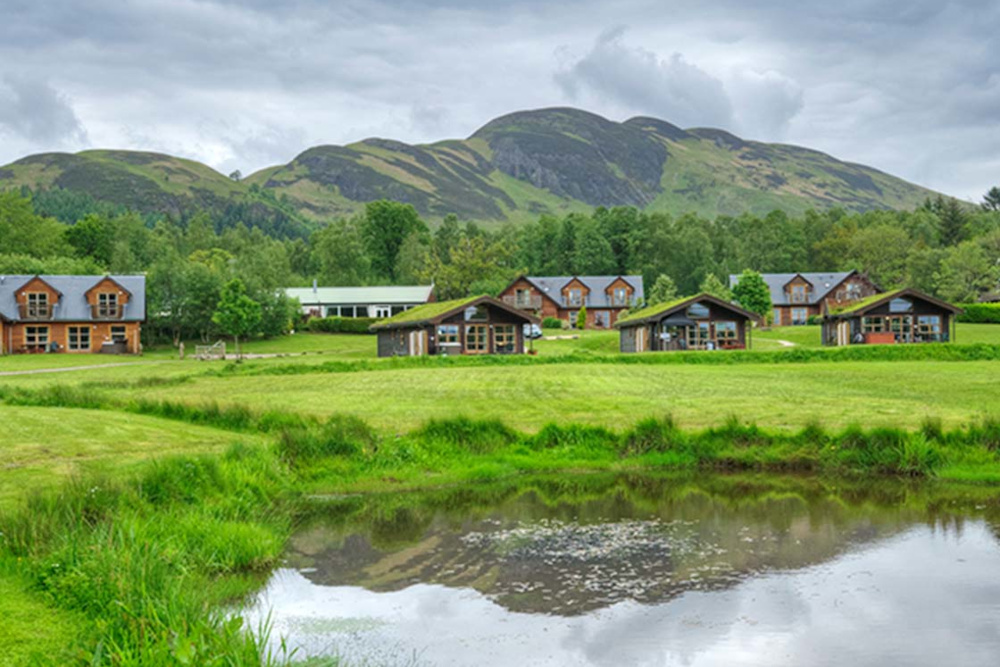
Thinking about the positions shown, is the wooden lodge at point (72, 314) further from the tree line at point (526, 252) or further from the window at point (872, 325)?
the window at point (872, 325)

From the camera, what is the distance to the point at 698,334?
62312 millimetres

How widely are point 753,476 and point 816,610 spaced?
343 inches

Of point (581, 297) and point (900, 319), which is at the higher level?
point (581, 297)

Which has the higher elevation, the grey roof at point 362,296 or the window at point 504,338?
the grey roof at point 362,296

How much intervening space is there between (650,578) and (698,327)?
170ft

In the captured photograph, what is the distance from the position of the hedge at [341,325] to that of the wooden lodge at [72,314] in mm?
21253

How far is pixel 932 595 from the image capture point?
1144 centimetres

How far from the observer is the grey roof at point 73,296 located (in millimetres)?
68875

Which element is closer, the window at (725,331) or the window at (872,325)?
the window at (725,331)

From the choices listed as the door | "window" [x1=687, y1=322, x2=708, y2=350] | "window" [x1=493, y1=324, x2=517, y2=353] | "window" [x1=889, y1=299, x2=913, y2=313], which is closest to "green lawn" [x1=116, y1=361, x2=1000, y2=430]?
the door

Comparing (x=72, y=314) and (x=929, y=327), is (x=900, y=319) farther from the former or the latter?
(x=72, y=314)

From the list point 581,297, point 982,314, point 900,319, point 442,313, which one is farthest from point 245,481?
point 581,297

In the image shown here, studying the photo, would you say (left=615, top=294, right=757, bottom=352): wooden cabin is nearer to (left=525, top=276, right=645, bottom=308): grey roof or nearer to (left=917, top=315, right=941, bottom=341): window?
(left=917, top=315, right=941, bottom=341): window

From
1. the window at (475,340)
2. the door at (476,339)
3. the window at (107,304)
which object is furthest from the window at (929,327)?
the window at (107,304)
